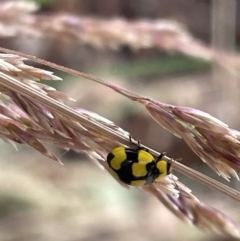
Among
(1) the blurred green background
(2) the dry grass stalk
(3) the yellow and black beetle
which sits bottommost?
(1) the blurred green background

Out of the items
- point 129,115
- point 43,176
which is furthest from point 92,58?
point 43,176

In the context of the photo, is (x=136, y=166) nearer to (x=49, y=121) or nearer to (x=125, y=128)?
(x=49, y=121)

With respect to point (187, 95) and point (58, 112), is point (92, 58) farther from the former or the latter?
point (58, 112)

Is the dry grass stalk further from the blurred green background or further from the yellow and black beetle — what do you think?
the blurred green background

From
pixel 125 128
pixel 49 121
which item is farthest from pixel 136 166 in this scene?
pixel 125 128

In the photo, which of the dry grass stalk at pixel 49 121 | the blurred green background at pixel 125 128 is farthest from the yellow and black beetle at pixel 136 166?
the blurred green background at pixel 125 128

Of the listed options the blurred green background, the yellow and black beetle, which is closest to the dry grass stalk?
the yellow and black beetle

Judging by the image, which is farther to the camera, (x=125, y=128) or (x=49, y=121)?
(x=125, y=128)
